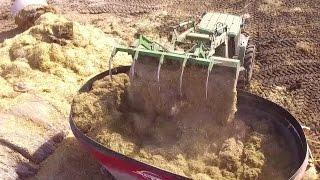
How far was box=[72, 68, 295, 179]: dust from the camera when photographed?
18.8 ft

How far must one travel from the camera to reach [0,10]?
12438mm

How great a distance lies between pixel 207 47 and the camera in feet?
21.6

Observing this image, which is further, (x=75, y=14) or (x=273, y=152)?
(x=75, y=14)

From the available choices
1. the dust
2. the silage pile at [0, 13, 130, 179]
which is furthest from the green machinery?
the silage pile at [0, 13, 130, 179]

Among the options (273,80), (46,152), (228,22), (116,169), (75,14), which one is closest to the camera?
(116,169)

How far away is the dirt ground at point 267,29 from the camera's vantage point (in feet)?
28.1

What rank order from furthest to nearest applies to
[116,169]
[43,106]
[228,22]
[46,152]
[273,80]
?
[273,80], [228,22], [43,106], [46,152], [116,169]

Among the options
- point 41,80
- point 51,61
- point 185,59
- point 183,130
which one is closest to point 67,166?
point 183,130

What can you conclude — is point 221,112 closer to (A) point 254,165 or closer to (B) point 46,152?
(A) point 254,165

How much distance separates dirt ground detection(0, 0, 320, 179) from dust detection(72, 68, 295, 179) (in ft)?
3.35

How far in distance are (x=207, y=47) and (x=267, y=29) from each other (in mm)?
4713

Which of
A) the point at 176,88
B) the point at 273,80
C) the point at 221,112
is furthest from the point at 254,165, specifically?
the point at 273,80

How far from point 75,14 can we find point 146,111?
6.45 meters

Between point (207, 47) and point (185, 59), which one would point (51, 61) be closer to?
point (207, 47)
